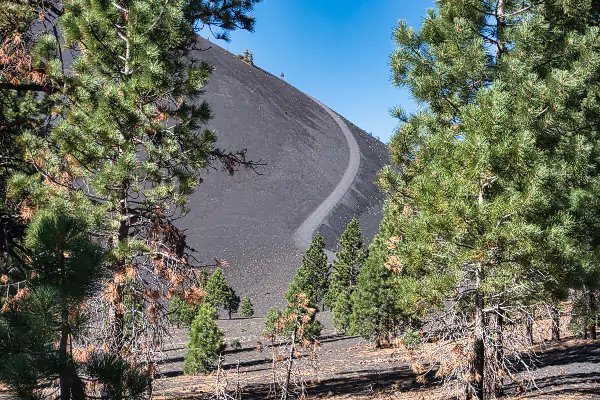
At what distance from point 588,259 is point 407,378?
29.5 feet

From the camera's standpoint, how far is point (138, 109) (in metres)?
7.98

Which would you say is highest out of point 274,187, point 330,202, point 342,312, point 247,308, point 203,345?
point 274,187

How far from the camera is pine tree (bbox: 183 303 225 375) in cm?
2273

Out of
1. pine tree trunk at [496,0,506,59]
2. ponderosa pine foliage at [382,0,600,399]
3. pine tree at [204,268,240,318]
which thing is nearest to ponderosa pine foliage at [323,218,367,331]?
pine tree at [204,268,240,318]

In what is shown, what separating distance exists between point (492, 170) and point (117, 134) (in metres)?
5.34

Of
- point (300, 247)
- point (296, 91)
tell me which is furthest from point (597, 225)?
point (296, 91)

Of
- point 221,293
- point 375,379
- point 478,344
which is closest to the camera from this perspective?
point 478,344

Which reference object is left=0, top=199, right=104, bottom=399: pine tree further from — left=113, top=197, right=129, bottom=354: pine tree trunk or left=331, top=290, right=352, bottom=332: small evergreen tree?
left=331, top=290, right=352, bottom=332: small evergreen tree

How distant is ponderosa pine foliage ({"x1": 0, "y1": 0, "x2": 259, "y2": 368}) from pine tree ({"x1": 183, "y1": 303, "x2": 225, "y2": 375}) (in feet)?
47.9

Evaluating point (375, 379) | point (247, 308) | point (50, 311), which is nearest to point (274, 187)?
point (247, 308)

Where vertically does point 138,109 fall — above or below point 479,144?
above

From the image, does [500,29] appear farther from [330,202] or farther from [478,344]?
[330,202]

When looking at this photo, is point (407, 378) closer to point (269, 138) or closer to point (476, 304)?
point (476, 304)

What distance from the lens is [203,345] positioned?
22984 mm
